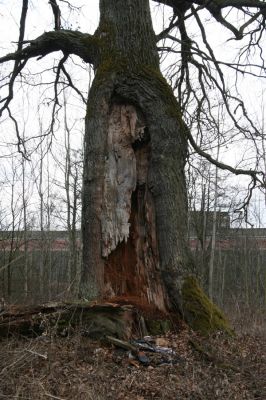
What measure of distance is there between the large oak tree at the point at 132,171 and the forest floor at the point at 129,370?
1022 mm

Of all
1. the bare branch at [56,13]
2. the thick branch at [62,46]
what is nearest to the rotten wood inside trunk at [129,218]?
the thick branch at [62,46]

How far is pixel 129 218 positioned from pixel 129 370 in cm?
225

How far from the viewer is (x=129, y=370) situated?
15.3 feet

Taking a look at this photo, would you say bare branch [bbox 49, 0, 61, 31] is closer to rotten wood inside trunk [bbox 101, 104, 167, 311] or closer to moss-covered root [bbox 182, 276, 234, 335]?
rotten wood inside trunk [bbox 101, 104, 167, 311]

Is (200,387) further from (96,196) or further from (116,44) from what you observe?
(116,44)

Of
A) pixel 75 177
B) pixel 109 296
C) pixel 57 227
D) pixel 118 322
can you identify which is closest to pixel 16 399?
pixel 118 322

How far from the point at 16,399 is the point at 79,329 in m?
1.49

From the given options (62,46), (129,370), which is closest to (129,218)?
(129,370)

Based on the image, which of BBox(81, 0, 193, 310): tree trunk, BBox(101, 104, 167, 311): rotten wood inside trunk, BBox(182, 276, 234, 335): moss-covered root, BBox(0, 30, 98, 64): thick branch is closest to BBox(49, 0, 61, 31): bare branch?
BBox(0, 30, 98, 64): thick branch

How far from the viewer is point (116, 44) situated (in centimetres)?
689

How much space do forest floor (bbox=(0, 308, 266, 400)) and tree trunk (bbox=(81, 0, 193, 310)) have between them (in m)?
1.04

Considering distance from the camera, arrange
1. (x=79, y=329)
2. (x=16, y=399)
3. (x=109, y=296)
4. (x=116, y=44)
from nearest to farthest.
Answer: (x=16, y=399) → (x=79, y=329) → (x=109, y=296) → (x=116, y=44)

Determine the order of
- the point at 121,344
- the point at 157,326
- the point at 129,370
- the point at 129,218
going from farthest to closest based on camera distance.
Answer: the point at 129,218, the point at 157,326, the point at 121,344, the point at 129,370

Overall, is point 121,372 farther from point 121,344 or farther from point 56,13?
point 56,13
